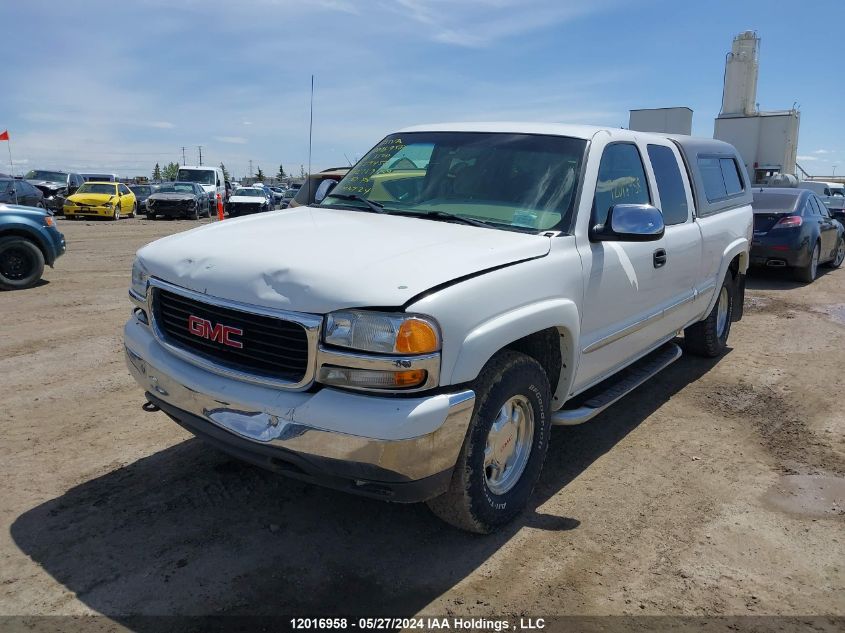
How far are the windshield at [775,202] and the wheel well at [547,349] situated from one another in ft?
30.0

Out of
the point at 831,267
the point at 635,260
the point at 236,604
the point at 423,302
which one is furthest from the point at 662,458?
the point at 831,267

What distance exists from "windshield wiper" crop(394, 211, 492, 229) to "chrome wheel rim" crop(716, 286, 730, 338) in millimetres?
3633

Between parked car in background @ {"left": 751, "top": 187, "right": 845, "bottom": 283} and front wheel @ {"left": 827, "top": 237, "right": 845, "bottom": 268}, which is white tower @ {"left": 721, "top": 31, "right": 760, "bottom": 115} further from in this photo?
parked car in background @ {"left": 751, "top": 187, "right": 845, "bottom": 283}

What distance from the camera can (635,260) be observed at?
13.6 feet

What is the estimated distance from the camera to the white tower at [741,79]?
82.0 feet

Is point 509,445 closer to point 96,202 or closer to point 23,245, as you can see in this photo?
point 23,245

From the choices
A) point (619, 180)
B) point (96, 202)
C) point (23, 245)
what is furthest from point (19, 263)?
point (96, 202)

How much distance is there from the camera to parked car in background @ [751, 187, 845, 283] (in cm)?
1093

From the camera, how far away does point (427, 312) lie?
2.63m

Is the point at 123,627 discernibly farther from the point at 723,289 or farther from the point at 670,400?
the point at 723,289

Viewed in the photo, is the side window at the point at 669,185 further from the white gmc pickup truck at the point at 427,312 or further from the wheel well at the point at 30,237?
the wheel well at the point at 30,237

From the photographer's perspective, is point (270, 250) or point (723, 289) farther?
point (723, 289)

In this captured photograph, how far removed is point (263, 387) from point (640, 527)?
6.67 feet

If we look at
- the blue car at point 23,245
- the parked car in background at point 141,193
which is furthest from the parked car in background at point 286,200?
the parked car in background at point 141,193
